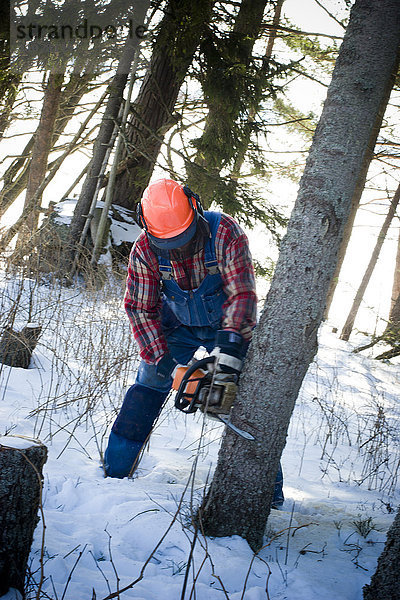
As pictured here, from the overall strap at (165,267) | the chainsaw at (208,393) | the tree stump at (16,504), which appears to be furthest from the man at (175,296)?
the tree stump at (16,504)

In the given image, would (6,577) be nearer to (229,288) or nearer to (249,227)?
(229,288)

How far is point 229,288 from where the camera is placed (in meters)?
2.55

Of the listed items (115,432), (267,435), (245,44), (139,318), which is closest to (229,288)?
(139,318)

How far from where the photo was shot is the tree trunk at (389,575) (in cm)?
162

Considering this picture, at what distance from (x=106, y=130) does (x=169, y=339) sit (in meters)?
5.77

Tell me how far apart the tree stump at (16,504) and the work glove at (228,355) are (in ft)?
3.08

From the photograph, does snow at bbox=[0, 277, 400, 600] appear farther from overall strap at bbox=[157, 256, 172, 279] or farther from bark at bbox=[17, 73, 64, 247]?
bark at bbox=[17, 73, 64, 247]

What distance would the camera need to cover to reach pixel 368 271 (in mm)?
12477

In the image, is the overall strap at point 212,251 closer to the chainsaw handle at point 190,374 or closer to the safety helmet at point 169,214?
the safety helmet at point 169,214

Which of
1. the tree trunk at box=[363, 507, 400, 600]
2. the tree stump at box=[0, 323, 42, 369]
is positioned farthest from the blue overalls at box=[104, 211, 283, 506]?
the tree stump at box=[0, 323, 42, 369]

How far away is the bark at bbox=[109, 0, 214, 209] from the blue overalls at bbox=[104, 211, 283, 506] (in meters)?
4.63

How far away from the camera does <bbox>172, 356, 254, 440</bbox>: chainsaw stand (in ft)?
6.88

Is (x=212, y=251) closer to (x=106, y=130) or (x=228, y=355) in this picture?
(x=228, y=355)

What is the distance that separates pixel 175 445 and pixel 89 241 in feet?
17.7
